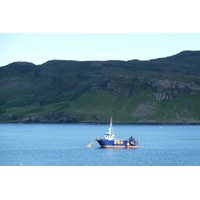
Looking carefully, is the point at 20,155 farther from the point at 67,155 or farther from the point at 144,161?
the point at 144,161

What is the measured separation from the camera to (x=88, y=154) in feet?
360

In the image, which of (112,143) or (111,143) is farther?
(112,143)

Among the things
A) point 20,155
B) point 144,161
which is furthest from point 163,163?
point 20,155

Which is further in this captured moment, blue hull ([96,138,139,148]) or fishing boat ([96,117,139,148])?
fishing boat ([96,117,139,148])

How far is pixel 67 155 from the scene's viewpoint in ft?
350

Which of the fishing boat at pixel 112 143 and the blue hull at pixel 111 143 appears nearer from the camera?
the blue hull at pixel 111 143

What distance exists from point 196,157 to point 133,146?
3040 centimetres
